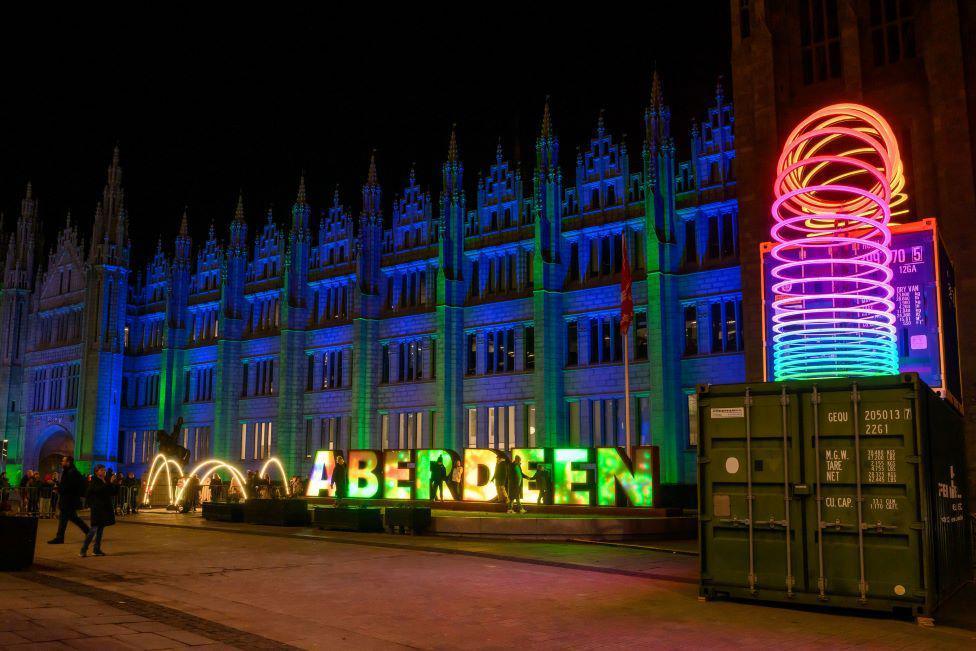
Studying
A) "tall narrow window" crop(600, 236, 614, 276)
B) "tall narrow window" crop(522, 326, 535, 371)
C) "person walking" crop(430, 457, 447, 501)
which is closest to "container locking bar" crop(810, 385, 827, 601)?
"person walking" crop(430, 457, 447, 501)

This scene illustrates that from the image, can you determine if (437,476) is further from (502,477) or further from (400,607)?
(400,607)

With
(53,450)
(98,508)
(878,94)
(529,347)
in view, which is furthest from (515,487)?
(53,450)

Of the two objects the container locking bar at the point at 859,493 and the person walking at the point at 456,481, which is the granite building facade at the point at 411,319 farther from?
the container locking bar at the point at 859,493

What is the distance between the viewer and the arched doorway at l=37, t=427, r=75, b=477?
61969 millimetres

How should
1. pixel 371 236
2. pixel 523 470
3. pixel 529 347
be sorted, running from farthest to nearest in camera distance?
pixel 371 236 < pixel 529 347 < pixel 523 470

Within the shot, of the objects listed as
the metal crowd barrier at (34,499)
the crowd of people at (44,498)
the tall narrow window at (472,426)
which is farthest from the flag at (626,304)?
the metal crowd barrier at (34,499)

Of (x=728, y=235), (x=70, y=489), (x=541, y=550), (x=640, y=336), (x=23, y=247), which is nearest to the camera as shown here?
(x=70, y=489)

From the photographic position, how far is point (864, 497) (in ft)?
36.0

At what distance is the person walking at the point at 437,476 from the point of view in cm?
2892

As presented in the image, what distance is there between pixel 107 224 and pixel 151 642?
56796 mm

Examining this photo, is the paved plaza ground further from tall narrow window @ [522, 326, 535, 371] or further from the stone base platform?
tall narrow window @ [522, 326, 535, 371]

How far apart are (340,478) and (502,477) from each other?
239 inches

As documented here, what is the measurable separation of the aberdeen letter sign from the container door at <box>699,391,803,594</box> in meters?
13.7

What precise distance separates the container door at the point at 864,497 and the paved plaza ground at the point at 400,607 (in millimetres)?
573
